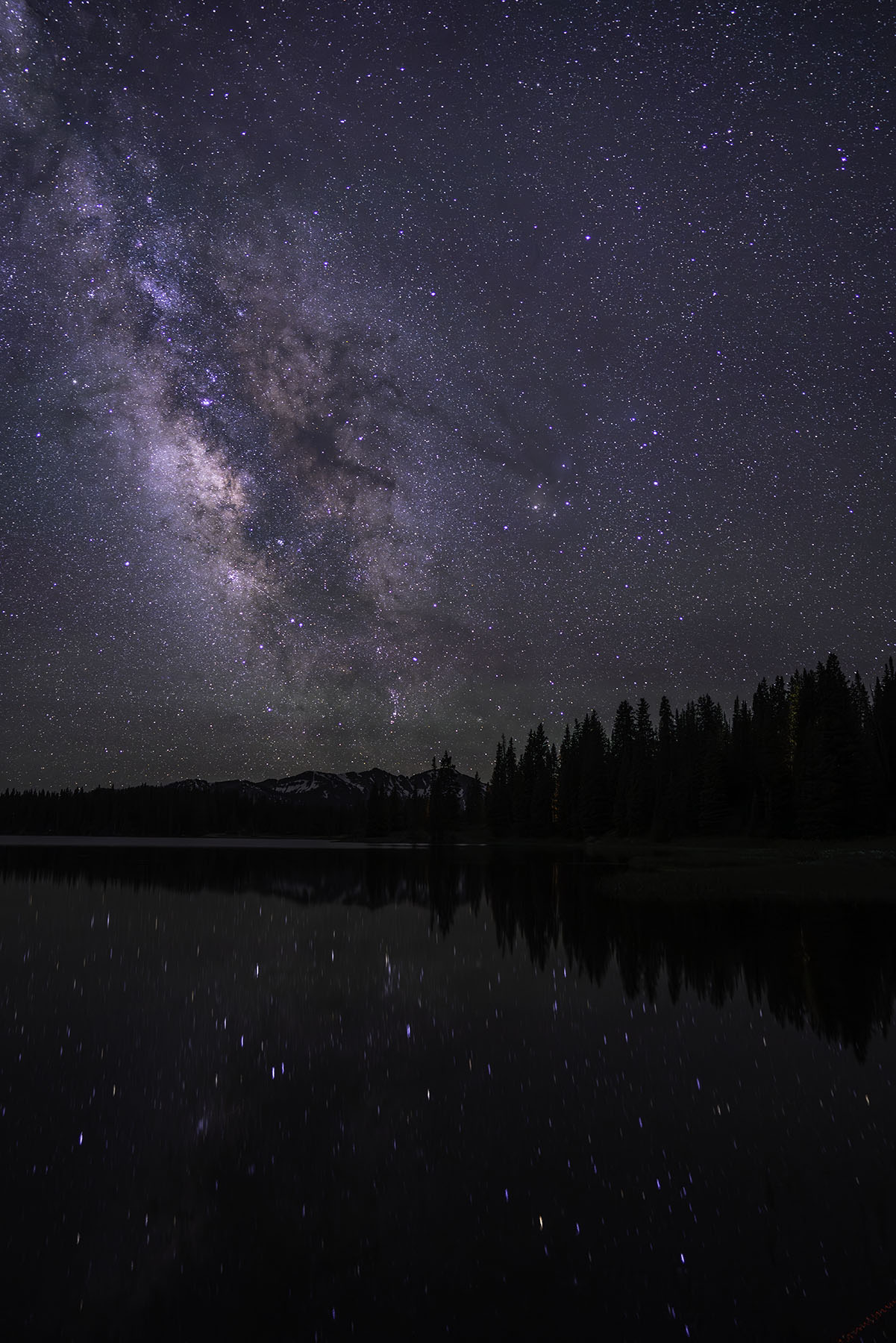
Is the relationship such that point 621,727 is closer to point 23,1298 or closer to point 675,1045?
point 675,1045

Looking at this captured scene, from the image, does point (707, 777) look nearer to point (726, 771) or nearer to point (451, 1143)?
point (726, 771)

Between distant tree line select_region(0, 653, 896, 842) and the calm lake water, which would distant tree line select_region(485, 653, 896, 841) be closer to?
distant tree line select_region(0, 653, 896, 842)

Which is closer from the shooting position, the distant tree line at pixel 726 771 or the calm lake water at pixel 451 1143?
the calm lake water at pixel 451 1143

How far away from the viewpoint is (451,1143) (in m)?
9.52

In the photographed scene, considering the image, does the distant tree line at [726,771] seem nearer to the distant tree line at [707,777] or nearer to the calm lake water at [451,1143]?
the distant tree line at [707,777]

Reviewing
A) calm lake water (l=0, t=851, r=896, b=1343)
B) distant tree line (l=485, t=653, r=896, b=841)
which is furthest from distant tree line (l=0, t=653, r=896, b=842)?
calm lake water (l=0, t=851, r=896, b=1343)

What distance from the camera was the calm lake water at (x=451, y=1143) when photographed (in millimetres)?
6156

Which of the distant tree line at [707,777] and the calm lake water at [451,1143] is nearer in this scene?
the calm lake water at [451,1143]

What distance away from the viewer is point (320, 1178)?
8477 millimetres

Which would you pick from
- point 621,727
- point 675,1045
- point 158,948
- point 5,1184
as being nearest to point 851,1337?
point 675,1045

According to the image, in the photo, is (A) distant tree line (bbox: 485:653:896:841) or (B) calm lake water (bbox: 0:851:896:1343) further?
(A) distant tree line (bbox: 485:653:896:841)

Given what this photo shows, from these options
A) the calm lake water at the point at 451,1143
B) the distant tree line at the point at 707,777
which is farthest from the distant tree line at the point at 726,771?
the calm lake water at the point at 451,1143

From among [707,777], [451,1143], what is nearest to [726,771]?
[707,777]

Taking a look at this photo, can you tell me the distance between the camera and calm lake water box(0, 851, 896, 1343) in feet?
20.2
